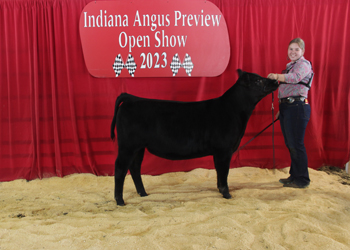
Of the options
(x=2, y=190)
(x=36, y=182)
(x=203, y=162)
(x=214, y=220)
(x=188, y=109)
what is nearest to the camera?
(x=214, y=220)

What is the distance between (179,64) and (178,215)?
1961mm

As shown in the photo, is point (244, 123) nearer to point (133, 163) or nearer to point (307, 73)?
point (307, 73)

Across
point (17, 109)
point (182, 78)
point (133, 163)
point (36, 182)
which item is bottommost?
point (36, 182)

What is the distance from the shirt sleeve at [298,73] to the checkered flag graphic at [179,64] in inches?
48.7

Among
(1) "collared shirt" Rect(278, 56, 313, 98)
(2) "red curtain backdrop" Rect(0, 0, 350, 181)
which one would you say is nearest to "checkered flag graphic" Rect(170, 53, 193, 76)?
(2) "red curtain backdrop" Rect(0, 0, 350, 181)

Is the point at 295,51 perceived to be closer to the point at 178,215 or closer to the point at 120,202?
the point at 178,215

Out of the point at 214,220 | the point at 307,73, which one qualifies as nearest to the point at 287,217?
the point at 214,220

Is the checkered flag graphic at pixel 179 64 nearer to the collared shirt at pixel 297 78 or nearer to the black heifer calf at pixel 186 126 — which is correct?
the black heifer calf at pixel 186 126

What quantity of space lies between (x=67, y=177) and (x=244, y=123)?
7.84ft

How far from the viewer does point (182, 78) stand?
3439mm

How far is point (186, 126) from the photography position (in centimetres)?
251

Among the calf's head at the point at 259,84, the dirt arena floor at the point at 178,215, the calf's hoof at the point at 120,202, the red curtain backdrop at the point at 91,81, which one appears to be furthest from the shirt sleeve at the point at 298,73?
the calf's hoof at the point at 120,202

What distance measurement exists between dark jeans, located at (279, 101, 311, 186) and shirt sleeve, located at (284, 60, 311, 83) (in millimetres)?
264

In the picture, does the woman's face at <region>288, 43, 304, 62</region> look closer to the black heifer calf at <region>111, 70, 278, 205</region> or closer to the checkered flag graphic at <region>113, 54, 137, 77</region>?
the black heifer calf at <region>111, 70, 278, 205</region>
